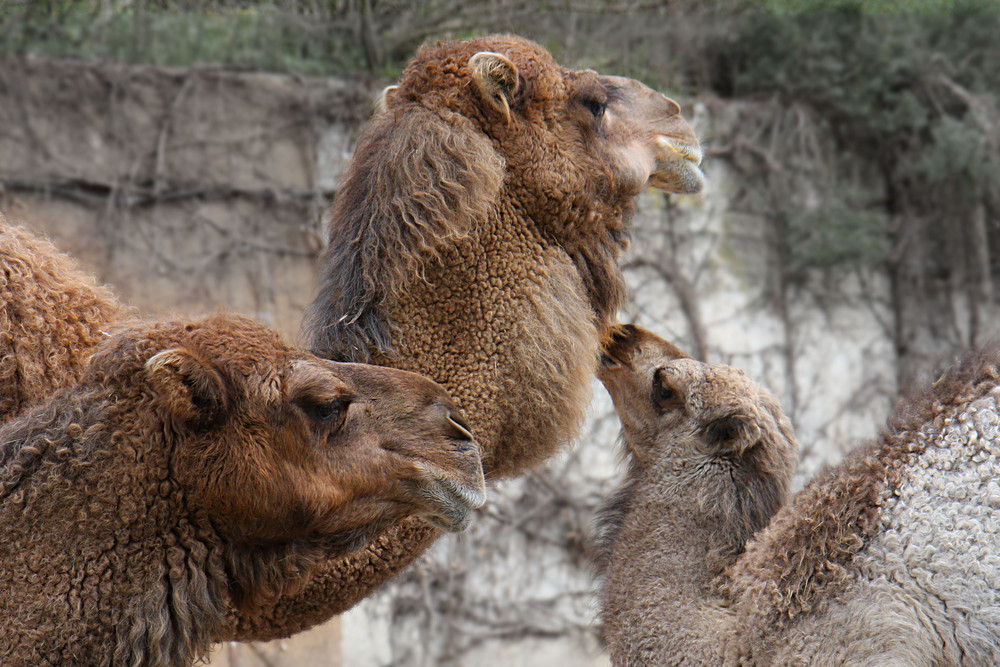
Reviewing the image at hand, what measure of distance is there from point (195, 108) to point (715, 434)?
4639 millimetres

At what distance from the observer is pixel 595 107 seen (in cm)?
347

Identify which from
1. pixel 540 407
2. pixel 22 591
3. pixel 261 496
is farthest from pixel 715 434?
pixel 22 591

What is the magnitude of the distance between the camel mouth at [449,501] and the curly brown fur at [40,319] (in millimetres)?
1189

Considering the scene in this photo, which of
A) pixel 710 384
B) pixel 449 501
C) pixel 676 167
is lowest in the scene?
pixel 710 384

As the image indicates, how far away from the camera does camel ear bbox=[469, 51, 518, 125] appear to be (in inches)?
124

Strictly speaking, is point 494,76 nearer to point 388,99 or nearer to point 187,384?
point 388,99

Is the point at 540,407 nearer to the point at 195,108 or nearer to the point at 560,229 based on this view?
the point at 560,229

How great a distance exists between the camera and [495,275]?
3.16m

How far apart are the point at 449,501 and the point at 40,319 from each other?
1.41 meters

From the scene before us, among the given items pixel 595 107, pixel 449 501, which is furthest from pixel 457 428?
pixel 595 107

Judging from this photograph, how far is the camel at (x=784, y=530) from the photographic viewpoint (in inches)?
110

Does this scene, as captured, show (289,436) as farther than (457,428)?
No

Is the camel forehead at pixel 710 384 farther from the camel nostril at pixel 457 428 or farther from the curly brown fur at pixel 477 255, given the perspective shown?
the camel nostril at pixel 457 428

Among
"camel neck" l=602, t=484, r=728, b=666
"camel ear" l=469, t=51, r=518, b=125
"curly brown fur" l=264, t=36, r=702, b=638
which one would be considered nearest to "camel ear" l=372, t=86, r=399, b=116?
"curly brown fur" l=264, t=36, r=702, b=638
